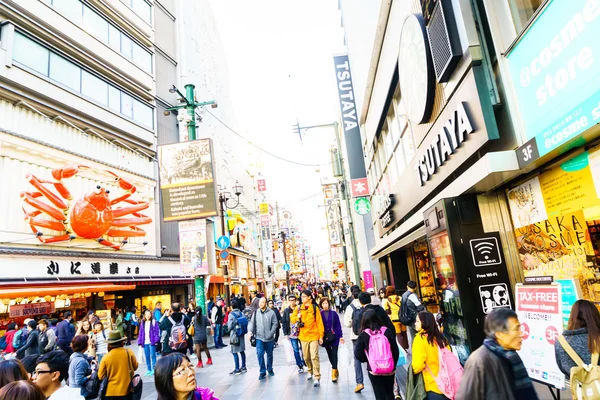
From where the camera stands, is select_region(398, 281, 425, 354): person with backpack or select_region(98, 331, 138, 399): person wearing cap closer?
select_region(98, 331, 138, 399): person wearing cap

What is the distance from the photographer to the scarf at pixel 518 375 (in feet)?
8.52

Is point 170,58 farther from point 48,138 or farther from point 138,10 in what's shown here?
point 48,138

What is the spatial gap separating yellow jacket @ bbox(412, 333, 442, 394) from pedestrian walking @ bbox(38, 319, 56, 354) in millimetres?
10563

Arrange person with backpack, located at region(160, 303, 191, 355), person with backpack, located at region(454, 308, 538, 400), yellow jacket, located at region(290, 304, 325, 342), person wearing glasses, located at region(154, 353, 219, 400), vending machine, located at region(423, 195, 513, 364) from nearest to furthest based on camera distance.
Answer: person with backpack, located at region(454, 308, 538, 400), person wearing glasses, located at region(154, 353, 219, 400), vending machine, located at region(423, 195, 513, 364), yellow jacket, located at region(290, 304, 325, 342), person with backpack, located at region(160, 303, 191, 355)

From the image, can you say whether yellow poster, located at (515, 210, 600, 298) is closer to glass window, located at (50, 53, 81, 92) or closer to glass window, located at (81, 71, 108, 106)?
glass window, located at (50, 53, 81, 92)

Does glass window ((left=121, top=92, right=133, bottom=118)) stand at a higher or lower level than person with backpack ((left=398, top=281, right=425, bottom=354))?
higher

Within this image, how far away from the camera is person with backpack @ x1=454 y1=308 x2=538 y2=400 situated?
2.55m

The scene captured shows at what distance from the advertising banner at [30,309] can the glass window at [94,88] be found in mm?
11815

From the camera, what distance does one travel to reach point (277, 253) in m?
61.7

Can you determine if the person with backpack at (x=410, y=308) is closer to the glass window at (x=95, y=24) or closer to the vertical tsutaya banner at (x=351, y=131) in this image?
the vertical tsutaya banner at (x=351, y=131)

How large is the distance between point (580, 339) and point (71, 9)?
85.3 feet

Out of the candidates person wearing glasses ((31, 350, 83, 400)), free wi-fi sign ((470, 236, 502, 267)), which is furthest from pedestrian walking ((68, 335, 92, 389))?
free wi-fi sign ((470, 236, 502, 267))

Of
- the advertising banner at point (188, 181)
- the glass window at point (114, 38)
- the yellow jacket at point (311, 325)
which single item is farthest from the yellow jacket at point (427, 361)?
the glass window at point (114, 38)

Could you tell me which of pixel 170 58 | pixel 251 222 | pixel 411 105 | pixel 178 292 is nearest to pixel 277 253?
pixel 251 222
